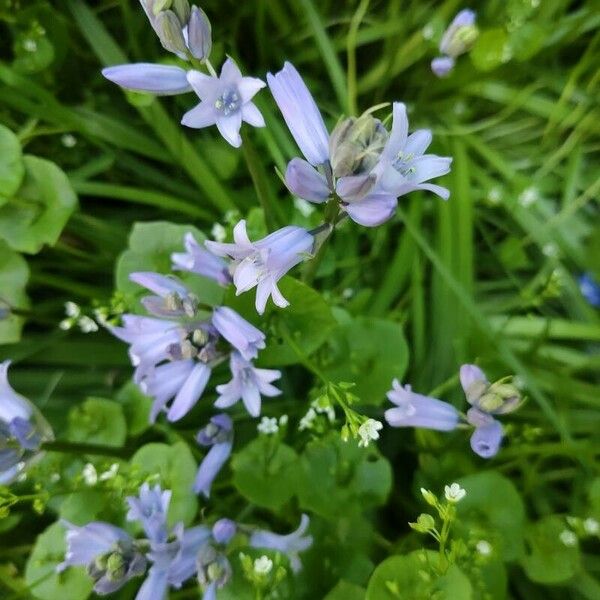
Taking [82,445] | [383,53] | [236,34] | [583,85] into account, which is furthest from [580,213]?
[82,445]

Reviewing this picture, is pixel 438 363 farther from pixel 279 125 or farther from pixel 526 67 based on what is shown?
pixel 526 67

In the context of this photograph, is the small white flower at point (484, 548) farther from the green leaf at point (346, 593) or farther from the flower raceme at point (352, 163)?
the flower raceme at point (352, 163)

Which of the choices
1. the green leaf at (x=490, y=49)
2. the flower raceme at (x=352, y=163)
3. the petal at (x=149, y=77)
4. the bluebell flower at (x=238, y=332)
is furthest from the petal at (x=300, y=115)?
the green leaf at (x=490, y=49)

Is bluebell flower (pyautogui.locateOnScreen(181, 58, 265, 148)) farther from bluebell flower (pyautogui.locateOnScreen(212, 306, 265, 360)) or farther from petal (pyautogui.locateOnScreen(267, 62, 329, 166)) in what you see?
bluebell flower (pyautogui.locateOnScreen(212, 306, 265, 360))

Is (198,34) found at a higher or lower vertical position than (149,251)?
higher

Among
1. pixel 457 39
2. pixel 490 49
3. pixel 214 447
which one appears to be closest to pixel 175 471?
pixel 214 447

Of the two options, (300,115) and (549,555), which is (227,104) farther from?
(549,555)
